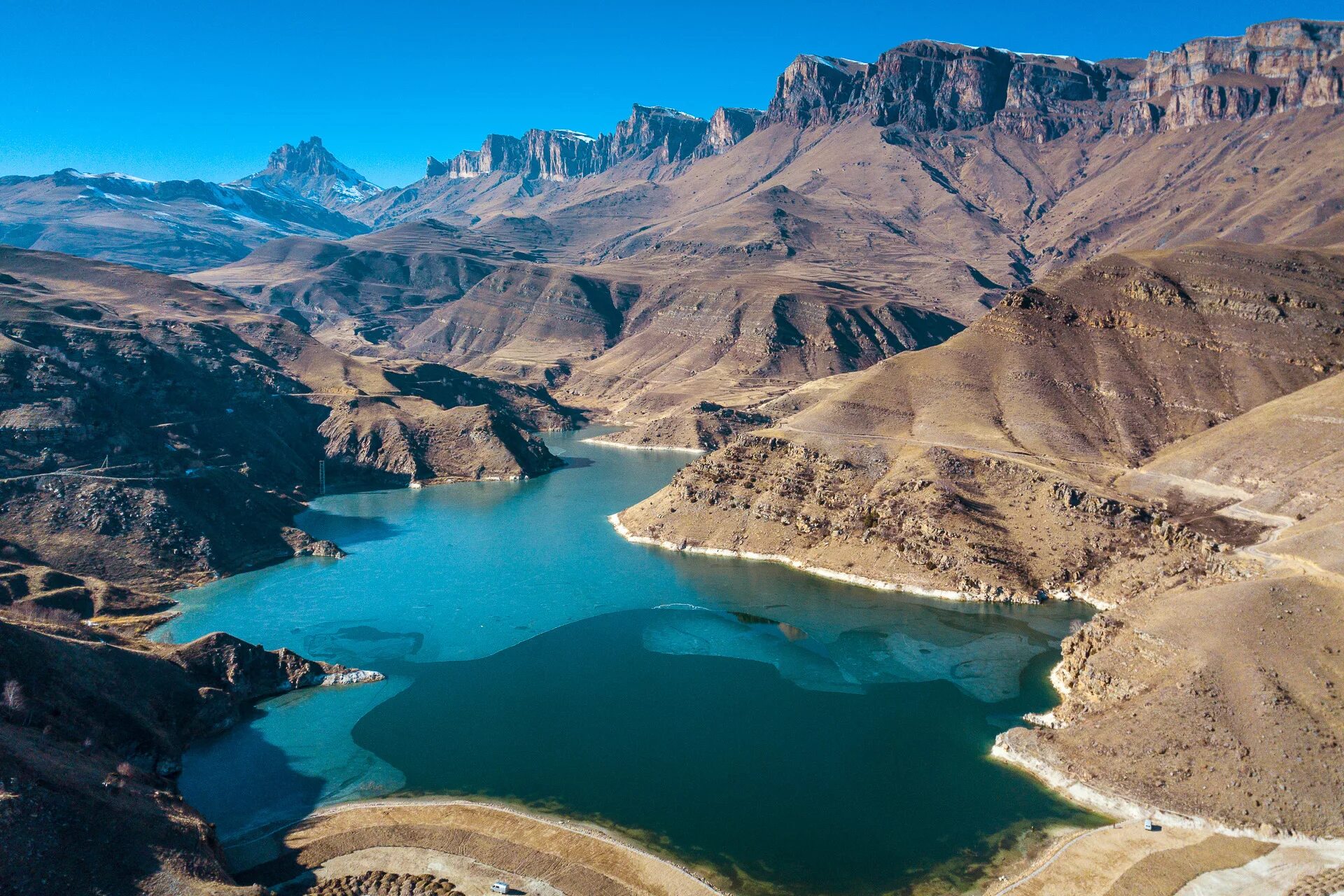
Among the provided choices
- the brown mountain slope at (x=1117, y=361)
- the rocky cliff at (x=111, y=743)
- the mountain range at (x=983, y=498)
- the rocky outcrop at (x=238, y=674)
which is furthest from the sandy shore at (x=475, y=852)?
the brown mountain slope at (x=1117, y=361)

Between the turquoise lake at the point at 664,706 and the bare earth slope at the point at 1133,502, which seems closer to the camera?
the turquoise lake at the point at 664,706

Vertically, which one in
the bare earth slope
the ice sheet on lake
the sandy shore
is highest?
the bare earth slope

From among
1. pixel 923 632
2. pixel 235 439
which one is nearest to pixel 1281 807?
pixel 923 632

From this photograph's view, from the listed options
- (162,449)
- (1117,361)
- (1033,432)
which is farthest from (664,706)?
(1117,361)

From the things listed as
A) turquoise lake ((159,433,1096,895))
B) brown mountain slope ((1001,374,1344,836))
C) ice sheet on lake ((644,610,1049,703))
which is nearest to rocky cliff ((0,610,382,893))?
turquoise lake ((159,433,1096,895))

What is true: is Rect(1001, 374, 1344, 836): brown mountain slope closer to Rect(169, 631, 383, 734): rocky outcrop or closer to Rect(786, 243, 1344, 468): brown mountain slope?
Rect(786, 243, 1344, 468): brown mountain slope

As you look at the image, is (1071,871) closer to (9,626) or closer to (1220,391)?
(9,626)

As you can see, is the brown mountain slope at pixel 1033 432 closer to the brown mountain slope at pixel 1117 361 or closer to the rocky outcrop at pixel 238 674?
the brown mountain slope at pixel 1117 361
